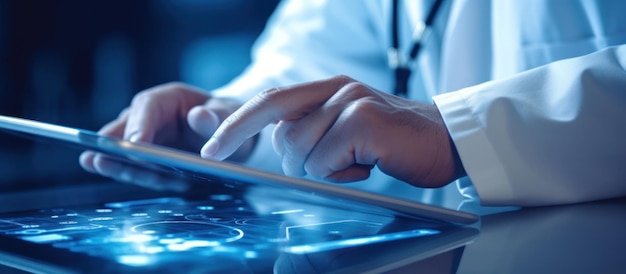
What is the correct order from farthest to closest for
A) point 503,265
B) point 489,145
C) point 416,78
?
point 416,78 → point 489,145 → point 503,265

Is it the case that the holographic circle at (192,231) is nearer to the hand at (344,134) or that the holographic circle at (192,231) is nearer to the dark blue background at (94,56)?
the hand at (344,134)

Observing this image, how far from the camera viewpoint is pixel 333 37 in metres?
1.33

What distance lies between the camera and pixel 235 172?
0.37 meters

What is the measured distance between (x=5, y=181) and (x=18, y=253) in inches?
94.1

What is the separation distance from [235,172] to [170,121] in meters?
0.61

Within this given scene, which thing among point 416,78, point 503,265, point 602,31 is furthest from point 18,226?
point 416,78

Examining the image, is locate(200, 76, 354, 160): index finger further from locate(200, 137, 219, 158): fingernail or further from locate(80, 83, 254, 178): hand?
locate(80, 83, 254, 178): hand

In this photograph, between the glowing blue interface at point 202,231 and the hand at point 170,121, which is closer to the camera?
the glowing blue interface at point 202,231

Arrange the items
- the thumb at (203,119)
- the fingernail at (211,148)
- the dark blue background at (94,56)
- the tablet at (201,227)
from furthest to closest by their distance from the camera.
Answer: the dark blue background at (94,56) → the thumb at (203,119) → the fingernail at (211,148) → the tablet at (201,227)

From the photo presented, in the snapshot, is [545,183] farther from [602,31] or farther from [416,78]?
[416,78]

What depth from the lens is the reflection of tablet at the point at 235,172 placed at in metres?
0.36

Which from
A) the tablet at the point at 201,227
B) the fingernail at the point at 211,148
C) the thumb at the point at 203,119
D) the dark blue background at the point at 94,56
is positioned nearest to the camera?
the tablet at the point at 201,227

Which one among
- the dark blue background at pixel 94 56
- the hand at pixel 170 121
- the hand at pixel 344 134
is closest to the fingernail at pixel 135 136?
the hand at pixel 170 121

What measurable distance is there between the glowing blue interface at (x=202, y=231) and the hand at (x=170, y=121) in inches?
10.6
